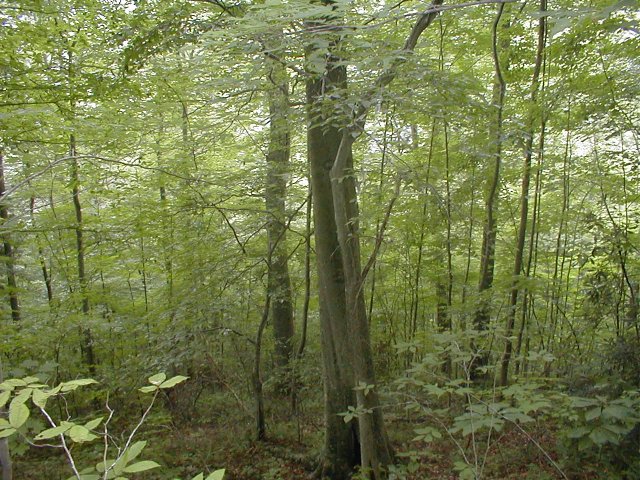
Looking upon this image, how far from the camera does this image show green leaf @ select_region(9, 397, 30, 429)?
123cm

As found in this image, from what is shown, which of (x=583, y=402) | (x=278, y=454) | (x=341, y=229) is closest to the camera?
(x=583, y=402)

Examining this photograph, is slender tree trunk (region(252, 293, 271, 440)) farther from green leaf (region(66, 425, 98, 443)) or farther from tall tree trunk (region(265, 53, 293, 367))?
green leaf (region(66, 425, 98, 443))

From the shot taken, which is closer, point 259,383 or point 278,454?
point 278,454

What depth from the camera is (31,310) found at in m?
7.98

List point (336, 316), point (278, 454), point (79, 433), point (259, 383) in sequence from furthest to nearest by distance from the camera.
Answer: point (259, 383) → point (278, 454) → point (336, 316) → point (79, 433)

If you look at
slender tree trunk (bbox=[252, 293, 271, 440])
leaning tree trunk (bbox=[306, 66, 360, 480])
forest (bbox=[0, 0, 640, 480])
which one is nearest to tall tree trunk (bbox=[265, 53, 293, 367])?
forest (bbox=[0, 0, 640, 480])

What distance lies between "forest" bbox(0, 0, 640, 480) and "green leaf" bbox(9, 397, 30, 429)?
733 mm

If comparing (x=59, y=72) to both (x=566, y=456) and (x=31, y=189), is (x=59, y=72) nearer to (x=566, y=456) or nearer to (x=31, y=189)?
(x=31, y=189)

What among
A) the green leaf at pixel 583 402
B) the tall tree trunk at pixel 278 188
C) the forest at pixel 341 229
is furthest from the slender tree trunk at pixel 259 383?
the green leaf at pixel 583 402

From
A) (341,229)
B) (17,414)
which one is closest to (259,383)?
(341,229)

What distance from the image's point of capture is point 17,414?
1266mm

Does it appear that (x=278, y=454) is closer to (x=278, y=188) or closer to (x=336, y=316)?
(x=336, y=316)

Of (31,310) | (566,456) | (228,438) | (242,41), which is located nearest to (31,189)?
(31,310)

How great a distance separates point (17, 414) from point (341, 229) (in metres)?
2.92
